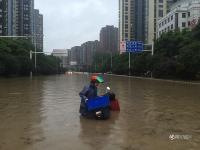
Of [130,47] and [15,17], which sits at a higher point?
[15,17]

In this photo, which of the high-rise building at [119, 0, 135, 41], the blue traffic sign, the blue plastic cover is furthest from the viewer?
the high-rise building at [119, 0, 135, 41]

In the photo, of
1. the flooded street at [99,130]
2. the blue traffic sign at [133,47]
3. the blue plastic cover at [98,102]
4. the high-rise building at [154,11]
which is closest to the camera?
the flooded street at [99,130]

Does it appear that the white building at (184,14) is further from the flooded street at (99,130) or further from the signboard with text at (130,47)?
the flooded street at (99,130)

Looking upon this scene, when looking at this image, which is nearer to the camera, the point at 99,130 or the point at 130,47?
the point at 99,130

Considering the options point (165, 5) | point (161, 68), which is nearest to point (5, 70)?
point (161, 68)

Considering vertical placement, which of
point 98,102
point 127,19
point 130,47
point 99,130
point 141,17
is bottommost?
point 99,130

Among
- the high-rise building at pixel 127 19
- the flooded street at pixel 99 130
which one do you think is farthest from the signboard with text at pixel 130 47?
the high-rise building at pixel 127 19

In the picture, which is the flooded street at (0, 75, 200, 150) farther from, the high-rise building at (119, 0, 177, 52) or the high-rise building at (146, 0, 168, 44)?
the high-rise building at (119, 0, 177, 52)

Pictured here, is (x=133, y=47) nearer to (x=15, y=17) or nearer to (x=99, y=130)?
(x=15, y=17)

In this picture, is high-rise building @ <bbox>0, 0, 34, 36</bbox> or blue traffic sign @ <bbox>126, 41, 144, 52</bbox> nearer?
blue traffic sign @ <bbox>126, 41, 144, 52</bbox>

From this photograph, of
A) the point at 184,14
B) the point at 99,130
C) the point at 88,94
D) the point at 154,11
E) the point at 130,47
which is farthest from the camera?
the point at 154,11

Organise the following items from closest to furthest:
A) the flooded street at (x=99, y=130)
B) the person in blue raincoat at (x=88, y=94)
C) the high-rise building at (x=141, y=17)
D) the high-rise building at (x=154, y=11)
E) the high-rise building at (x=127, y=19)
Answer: the flooded street at (x=99, y=130) → the person in blue raincoat at (x=88, y=94) → the high-rise building at (x=154, y=11) → the high-rise building at (x=141, y=17) → the high-rise building at (x=127, y=19)

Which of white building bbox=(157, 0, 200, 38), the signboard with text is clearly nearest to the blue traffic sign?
the signboard with text

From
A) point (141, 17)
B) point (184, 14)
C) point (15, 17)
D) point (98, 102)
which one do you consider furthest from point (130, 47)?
point (141, 17)
